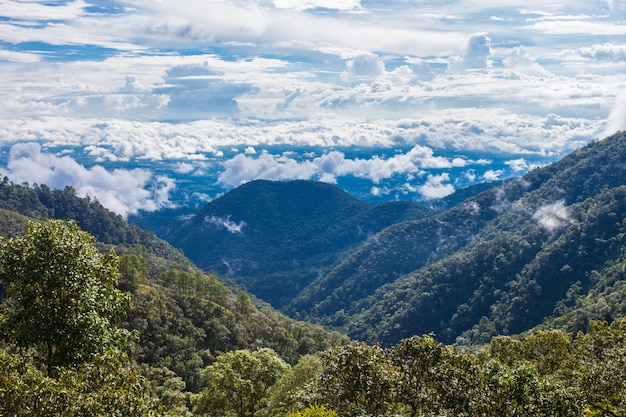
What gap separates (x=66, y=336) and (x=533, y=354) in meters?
41.0

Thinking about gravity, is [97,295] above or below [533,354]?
above

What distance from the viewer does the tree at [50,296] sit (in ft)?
56.8

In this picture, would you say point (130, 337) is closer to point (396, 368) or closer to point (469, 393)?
point (396, 368)

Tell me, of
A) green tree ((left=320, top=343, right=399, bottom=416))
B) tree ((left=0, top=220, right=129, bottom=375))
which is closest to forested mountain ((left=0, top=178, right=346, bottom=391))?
green tree ((left=320, top=343, right=399, bottom=416))

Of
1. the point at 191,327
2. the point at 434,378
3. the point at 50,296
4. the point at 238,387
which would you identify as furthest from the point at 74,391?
the point at 191,327

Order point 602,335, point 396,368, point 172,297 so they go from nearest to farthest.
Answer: point 396,368, point 602,335, point 172,297

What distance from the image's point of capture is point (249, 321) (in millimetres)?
142500

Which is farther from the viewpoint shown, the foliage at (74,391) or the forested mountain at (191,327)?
the forested mountain at (191,327)

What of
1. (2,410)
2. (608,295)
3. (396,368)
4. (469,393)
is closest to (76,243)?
(2,410)

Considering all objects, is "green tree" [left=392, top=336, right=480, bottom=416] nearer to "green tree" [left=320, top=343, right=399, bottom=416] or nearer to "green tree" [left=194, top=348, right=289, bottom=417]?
"green tree" [left=320, top=343, right=399, bottom=416]

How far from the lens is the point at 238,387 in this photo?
5078 cm

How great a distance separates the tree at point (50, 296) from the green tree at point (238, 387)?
34648 millimetres

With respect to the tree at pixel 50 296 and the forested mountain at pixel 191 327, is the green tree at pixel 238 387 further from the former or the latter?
the forested mountain at pixel 191 327

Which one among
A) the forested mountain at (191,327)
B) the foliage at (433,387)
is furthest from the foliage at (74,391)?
the forested mountain at (191,327)
